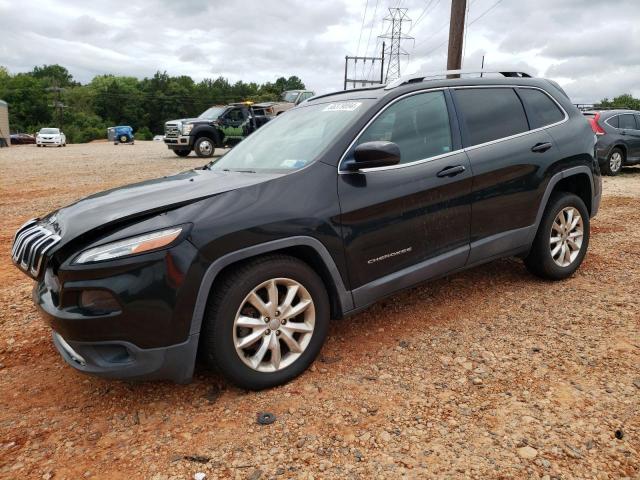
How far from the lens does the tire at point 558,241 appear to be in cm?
411

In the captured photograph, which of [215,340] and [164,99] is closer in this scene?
[215,340]

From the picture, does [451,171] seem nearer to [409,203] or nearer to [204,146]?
[409,203]

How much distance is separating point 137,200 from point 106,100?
360ft

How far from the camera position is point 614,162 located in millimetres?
12453

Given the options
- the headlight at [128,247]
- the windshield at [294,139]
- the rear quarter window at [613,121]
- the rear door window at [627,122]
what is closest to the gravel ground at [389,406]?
the headlight at [128,247]

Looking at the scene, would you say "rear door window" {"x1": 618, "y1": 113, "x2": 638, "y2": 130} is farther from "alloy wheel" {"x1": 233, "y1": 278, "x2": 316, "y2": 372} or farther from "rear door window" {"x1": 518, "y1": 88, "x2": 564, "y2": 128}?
"alloy wheel" {"x1": 233, "y1": 278, "x2": 316, "y2": 372}

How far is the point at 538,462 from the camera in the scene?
2.19 meters

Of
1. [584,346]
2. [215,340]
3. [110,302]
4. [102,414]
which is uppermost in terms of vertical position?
[110,302]

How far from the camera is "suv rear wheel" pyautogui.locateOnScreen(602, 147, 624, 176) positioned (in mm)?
12367

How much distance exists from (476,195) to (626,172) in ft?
41.3

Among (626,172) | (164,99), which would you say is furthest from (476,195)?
(164,99)

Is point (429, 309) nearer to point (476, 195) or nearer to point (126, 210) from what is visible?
point (476, 195)

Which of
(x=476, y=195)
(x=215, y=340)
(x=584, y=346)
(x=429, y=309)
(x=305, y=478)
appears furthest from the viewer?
(x=429, y=309)

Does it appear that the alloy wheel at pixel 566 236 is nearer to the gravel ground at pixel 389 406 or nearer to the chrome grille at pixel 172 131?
the gravel ground at pixel 389 406
